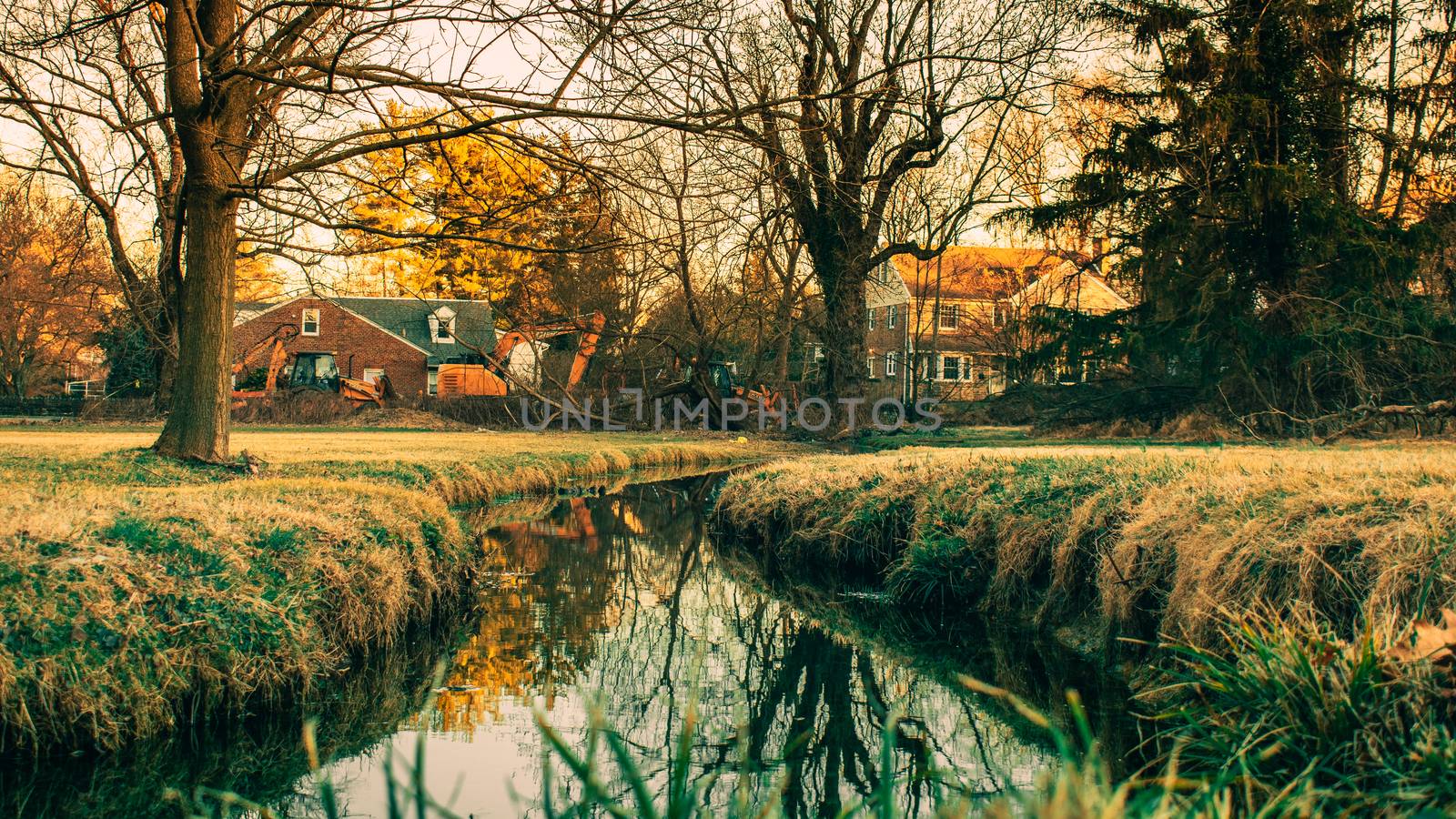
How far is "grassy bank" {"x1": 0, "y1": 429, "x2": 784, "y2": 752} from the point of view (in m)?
4.86

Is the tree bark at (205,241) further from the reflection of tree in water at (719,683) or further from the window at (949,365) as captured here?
the window at (949,365)

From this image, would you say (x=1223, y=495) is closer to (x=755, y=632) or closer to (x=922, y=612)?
(x=922, y=612)

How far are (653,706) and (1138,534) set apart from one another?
10.4 ft

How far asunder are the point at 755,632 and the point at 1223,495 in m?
3.41

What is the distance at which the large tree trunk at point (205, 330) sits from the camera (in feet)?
38.9

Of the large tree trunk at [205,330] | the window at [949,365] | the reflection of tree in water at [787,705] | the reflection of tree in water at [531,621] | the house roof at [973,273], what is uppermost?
the house roof at [973,273]

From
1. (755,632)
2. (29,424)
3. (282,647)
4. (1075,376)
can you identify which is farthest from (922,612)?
(29,424)

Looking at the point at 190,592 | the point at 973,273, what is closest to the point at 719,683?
the point at 190,592

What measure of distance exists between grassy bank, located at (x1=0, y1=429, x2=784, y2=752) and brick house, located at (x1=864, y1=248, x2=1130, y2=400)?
91.3 feet

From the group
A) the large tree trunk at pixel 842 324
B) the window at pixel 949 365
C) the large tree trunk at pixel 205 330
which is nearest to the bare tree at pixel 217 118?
the large tree trunk at pixel 205 330

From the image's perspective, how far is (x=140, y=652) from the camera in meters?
5.17

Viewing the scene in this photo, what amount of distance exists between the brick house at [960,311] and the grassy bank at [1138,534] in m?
24.6

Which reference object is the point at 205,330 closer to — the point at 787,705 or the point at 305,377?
the point at 787,705

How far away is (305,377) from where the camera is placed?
145ft
